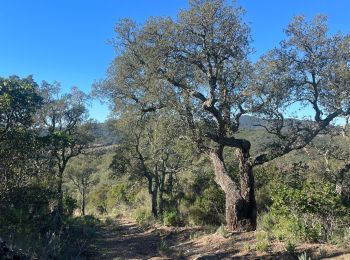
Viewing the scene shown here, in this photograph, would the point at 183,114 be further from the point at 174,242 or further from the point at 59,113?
the point at 59,113

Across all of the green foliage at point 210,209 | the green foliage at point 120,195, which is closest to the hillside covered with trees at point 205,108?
the green foliage at point 210,209

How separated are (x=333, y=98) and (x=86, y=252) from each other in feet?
34.0

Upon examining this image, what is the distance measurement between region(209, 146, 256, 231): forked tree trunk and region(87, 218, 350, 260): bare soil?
0.77 metres

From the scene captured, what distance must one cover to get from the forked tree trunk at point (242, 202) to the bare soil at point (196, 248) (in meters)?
0.77

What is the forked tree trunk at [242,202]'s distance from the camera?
554 inches

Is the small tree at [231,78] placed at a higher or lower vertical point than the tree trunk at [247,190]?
higher

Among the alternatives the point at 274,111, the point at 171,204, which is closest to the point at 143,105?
the point at 274,111

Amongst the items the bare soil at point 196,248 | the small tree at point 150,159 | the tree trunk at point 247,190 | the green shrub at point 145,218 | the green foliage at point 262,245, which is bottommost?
the bare soil at point 196,248

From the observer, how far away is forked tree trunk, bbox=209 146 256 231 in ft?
46.2

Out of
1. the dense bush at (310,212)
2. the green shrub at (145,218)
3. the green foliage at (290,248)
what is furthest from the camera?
the green shrub at (145,218)

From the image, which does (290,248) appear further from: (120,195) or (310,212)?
(120,195)

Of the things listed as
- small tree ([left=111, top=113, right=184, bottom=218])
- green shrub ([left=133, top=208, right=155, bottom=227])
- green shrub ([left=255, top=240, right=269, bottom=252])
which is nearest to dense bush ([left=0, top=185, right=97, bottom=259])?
green shrub ([left=255, top=240, right=269, bottom=252])

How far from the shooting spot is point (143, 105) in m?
16.3

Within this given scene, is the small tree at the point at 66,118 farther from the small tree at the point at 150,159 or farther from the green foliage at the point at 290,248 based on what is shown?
the green foliage at the point at 290,248
